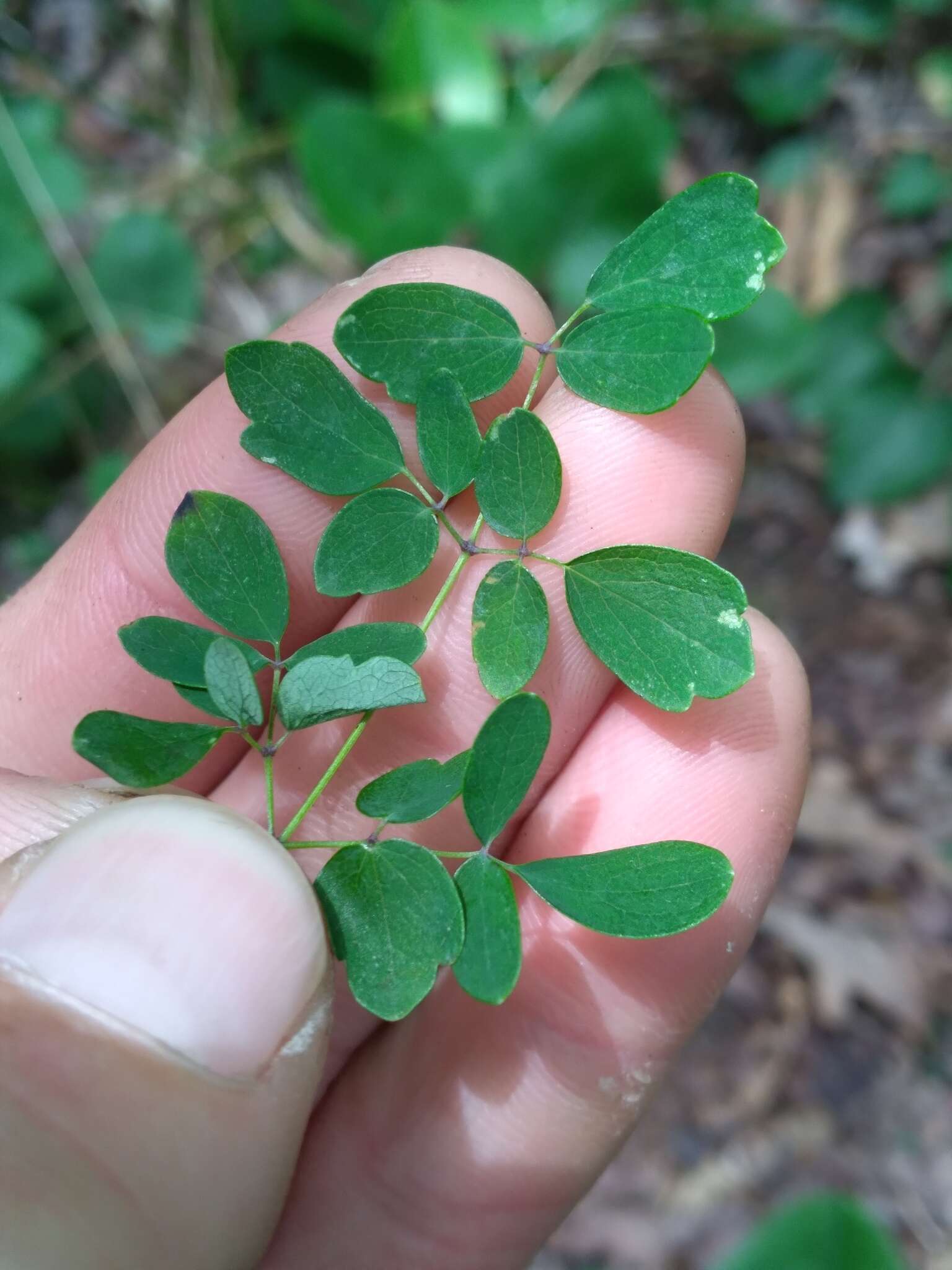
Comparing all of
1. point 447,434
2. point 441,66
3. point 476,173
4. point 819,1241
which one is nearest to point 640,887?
point 447,434

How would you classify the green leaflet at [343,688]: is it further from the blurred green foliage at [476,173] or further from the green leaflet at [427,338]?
the blurred green foliage at [476,173]

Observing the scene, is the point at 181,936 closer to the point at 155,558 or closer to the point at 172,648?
the point at 172,648

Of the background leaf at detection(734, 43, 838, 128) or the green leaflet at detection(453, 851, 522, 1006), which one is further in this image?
the background leaf at detection(734, 43, 838, 128)

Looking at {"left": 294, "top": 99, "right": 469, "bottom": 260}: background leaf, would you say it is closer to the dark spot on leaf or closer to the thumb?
the dark spot on leaf

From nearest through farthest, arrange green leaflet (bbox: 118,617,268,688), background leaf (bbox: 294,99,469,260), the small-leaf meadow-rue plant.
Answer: the small-leaf meadow-rue plant → green leaflet (bbox: 118,617,268,688) → background leaf (bbox: 294,99,469,260)

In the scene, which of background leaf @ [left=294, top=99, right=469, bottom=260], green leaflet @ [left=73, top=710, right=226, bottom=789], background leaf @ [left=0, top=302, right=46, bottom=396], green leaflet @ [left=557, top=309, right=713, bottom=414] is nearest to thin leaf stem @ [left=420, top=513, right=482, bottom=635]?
green leaflet @ [left=557, top=309, right=713, bottom=414]

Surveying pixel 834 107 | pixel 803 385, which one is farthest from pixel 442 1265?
pixel 834 107

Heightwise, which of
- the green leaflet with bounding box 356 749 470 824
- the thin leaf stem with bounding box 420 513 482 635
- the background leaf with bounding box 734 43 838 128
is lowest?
the background leaf with bounding box 734 43 838 128
